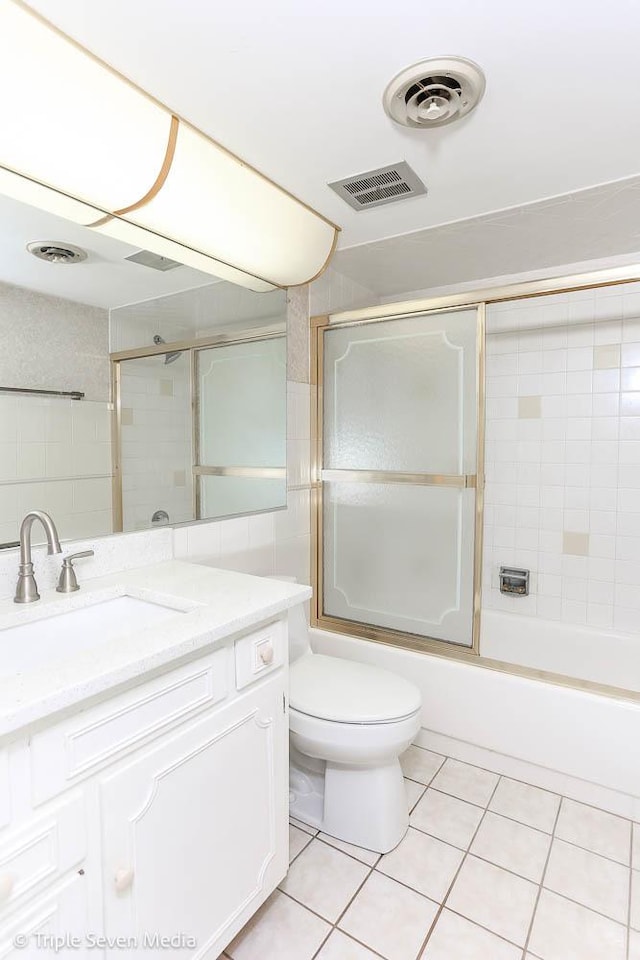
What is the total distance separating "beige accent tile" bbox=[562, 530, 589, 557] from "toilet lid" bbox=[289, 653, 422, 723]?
140 centimetres

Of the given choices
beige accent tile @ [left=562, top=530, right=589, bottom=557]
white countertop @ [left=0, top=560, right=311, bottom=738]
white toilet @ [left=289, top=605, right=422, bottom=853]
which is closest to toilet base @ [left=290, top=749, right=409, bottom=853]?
white toilet @ [left=289, top=605, right=422, bottom=853]

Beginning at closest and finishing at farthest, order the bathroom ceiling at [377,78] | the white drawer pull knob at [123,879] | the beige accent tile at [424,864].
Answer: the white drawer pull knob at [123,879], the bathroom ceiling at [377,78], the beige accent tile at [424,864]

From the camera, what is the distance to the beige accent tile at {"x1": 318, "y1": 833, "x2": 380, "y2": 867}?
5.10ft

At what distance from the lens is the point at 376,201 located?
6.01 feet

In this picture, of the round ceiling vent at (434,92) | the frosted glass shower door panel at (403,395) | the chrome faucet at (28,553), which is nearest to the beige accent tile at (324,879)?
the chrome faucet at (28,553)

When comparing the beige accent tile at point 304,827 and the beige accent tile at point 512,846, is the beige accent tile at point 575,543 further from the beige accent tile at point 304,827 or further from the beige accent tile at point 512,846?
the beige accent tile at point 304,827

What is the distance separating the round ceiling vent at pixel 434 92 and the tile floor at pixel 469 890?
2116 mm

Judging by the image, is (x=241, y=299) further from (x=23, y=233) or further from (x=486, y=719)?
(x=486, y=719)

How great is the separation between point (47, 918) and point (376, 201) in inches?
81.4

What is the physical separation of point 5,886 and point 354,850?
117 cm

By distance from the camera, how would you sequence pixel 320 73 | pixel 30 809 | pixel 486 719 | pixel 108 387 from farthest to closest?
pixel 486 719
pixel 108 387
pixel 320 73
pixel 30 809

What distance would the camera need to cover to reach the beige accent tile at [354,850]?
5.10 ft

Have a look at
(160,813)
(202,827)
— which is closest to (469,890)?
(202,827)

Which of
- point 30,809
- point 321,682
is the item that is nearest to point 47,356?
point 30,809
